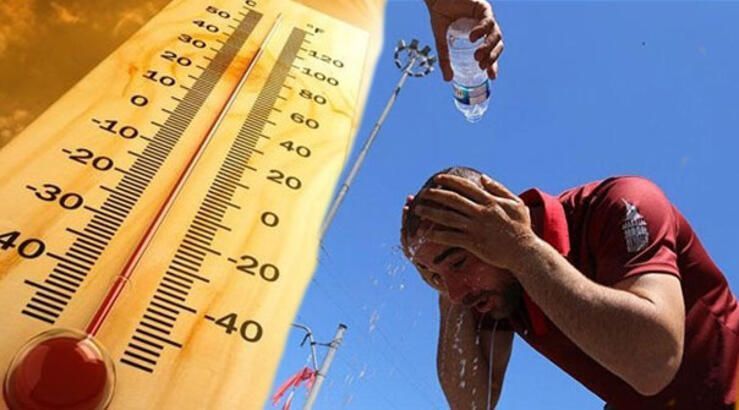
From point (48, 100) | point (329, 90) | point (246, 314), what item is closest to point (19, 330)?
point (246, 314)

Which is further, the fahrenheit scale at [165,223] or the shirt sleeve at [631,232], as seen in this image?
the shirt sleeve at [631,232]

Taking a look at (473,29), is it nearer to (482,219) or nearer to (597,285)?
(482,219)

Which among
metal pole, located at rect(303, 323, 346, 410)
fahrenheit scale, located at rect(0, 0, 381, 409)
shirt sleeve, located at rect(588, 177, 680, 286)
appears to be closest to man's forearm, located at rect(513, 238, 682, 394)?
shirt sleeve, located at rect(588, 177, 680, 286)

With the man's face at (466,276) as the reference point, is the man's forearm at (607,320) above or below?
below

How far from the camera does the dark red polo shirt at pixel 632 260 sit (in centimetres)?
135

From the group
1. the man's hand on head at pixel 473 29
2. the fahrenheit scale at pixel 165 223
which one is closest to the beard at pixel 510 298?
the fahrenheit scale at pixel 165 223

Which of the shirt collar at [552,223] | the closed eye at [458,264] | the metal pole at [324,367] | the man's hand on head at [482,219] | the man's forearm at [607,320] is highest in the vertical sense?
the metal pole at [324,367]

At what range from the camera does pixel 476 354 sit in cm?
183

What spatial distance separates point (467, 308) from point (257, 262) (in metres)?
0.82

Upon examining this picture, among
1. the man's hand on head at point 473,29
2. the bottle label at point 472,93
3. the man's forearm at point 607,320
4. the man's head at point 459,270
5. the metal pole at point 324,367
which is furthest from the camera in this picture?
the metal pole at point 324,367

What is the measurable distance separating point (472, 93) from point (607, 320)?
1.44 metres

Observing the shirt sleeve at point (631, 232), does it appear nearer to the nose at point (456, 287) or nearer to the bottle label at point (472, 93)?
the nose at point (456, 287)

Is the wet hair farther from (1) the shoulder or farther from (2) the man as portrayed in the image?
(1) the shoulder

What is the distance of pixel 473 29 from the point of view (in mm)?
1797
